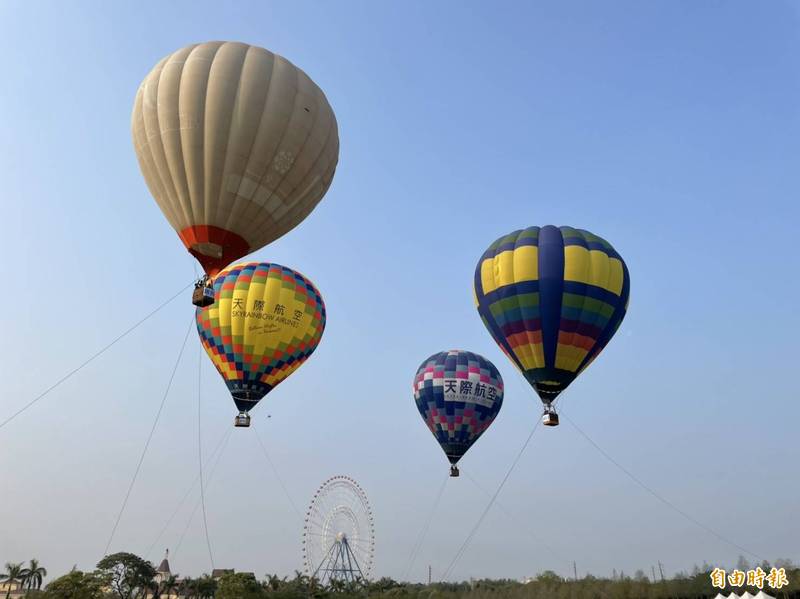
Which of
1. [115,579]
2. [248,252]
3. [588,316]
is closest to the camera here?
[248,252]

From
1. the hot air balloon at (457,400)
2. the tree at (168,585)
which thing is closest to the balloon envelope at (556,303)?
the hot air balloon at (457,400)

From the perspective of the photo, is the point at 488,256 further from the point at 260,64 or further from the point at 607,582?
the point at 607,582

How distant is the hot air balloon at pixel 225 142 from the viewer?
1825 cm

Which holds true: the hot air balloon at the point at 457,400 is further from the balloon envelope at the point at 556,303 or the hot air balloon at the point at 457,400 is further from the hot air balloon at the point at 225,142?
the hot air balloon at the point at 225,142

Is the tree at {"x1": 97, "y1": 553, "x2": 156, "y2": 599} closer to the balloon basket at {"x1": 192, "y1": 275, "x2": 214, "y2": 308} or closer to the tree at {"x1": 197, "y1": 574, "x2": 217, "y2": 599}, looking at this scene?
the tree at {"x1": 197, "y1": 574, "x2": 217, "y2": 599}

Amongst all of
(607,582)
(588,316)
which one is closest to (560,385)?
(588,316)

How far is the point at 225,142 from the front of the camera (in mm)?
18172

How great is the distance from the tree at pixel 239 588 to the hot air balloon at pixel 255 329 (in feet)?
77.9

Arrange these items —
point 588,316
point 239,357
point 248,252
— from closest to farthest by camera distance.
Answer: point 248,252 < point 588,316 < point 239,357

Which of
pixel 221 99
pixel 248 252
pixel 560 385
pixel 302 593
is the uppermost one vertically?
pixel 221 99

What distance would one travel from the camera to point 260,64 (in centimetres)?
1902

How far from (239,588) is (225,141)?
3863cm

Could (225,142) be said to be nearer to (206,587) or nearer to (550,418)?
(550,418)

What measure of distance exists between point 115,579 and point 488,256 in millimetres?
56446
